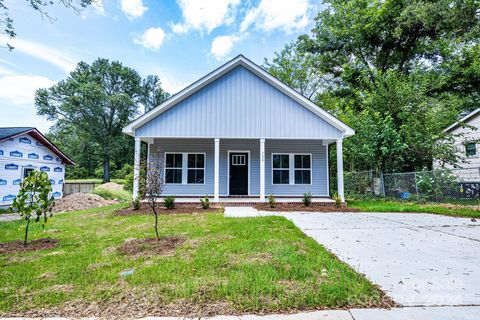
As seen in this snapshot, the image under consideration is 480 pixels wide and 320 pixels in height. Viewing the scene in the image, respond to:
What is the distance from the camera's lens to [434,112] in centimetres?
1172

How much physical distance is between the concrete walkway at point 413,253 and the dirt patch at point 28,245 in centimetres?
520

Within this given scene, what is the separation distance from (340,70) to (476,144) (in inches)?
433

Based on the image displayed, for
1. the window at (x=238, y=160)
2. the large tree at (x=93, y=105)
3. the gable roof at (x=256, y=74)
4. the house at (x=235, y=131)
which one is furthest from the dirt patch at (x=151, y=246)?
the large tree at (x=93, y=105)

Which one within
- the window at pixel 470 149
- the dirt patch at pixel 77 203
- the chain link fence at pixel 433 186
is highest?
the window at pixel 470 149

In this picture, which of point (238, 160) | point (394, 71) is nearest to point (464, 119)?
point (394, 71)

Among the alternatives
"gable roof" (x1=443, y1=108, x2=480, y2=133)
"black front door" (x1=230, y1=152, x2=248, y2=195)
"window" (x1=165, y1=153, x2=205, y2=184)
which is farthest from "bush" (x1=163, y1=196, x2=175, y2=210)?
"gable roof" (x1=443, y1=108, x2=480, y2=133)

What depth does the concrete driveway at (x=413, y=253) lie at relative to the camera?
2.67 metres

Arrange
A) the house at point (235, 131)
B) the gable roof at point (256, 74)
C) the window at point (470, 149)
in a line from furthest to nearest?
the window at point (470, 149)
the house at point (235, 131)
the gable roof at point (256, 74)

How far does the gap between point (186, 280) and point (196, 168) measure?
9099 millimetres

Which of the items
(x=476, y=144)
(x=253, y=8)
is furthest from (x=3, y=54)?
(x=476, y=144)

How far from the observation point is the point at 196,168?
11758mm

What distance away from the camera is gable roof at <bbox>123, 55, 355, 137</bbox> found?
395 inches

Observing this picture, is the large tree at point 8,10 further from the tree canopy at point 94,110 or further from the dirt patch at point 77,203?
the tree canopy at point 94,110

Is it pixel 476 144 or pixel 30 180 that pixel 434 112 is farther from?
pixel 30 180
